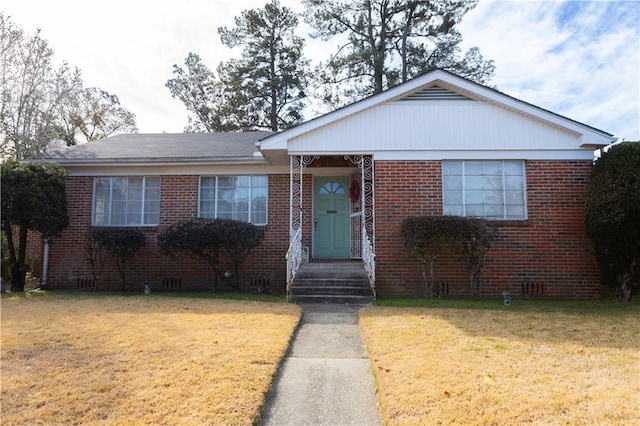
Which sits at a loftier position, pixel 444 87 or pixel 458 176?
pixel 444 87

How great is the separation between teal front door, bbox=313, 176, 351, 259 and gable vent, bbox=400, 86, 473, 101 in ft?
9.86

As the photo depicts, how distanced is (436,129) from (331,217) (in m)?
3.75

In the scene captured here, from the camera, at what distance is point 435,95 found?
10.1 metres

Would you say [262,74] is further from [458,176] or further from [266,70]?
[458,176]

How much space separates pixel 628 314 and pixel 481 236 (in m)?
2.85

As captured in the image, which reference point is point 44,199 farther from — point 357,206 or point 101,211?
point 357,206

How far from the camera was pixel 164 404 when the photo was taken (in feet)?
11.1

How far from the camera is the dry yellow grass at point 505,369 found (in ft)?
10.7

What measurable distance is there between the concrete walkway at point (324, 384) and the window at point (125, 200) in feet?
23.3

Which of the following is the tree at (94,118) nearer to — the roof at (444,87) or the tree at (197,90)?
the tree at (197,90)

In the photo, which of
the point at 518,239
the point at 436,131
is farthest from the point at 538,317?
the point at 436,131

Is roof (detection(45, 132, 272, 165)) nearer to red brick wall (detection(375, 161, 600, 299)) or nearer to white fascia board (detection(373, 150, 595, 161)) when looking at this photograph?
white fascia board (detection(373, 150, 595, 161))

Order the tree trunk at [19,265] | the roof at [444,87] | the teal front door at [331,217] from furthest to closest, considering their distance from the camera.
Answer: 1. the teal front door at [331,217]
2. the tree trunk at [19,265]
3. the roof at [444,87]

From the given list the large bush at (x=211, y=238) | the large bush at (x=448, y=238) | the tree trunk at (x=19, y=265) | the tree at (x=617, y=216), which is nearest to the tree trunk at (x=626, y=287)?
the tree at (x=617, y=216)
